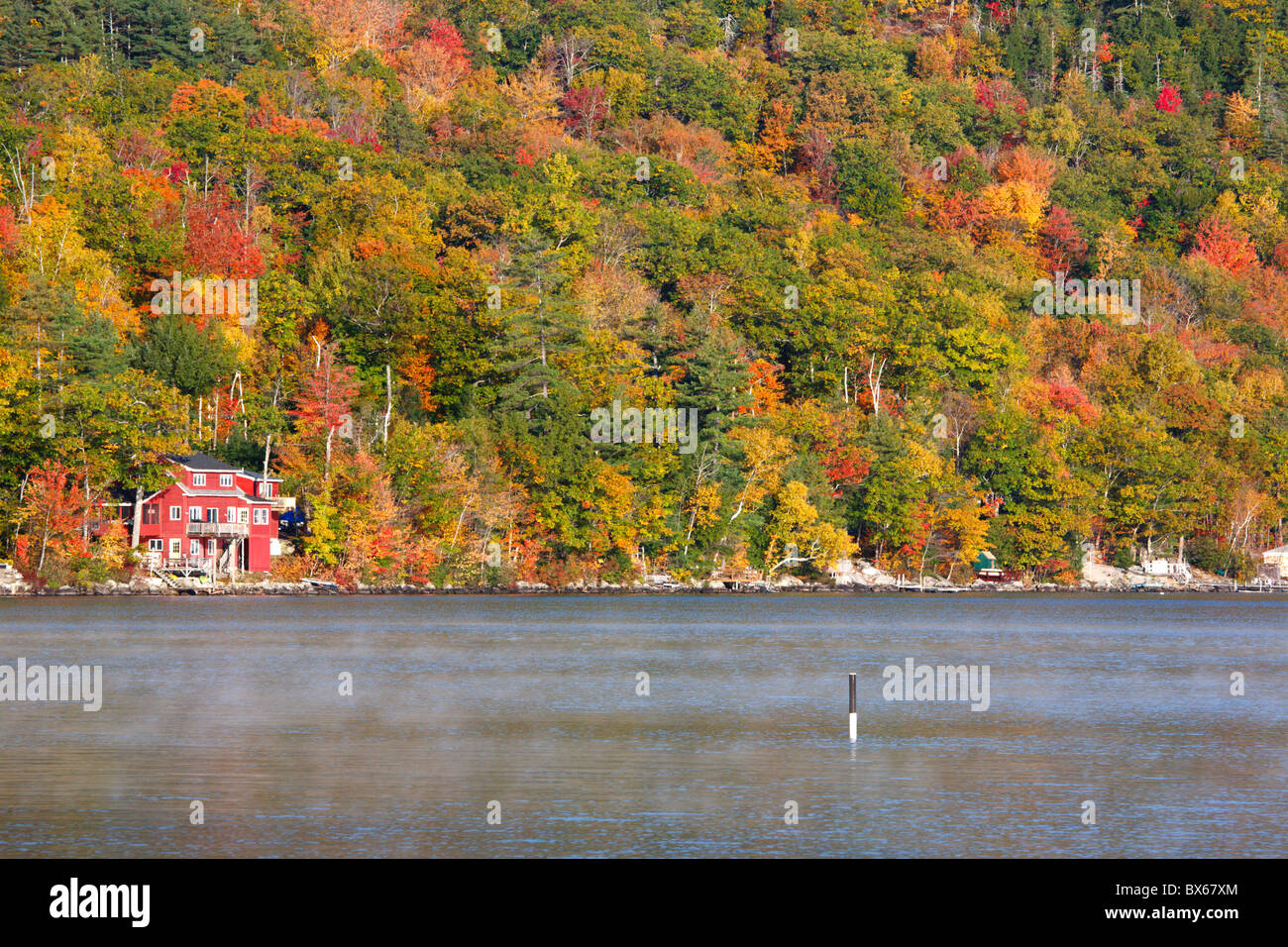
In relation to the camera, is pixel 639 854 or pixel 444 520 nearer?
pixel 639 854

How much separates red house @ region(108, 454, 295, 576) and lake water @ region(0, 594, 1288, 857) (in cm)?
2478

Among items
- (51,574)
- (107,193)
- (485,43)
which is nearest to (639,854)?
(51,574)

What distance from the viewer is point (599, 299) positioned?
353ft

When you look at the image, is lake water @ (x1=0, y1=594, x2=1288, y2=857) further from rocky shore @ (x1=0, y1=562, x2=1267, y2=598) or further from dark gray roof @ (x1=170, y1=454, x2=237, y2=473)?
dark gray roof @ (x1=170, y1=454, x2=237, y2=473)

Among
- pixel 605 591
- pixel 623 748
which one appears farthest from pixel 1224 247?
pixel 623 748

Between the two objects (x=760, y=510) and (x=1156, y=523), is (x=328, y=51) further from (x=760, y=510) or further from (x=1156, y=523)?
(x=1156, y=523)

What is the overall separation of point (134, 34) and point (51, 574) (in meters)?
81.5

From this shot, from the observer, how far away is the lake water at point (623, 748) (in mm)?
23156

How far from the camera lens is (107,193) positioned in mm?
104125

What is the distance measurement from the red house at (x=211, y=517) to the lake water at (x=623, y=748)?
24.8 m

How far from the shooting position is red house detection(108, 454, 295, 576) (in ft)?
288

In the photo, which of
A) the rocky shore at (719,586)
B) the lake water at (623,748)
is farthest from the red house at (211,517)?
the lake water at (623,748)

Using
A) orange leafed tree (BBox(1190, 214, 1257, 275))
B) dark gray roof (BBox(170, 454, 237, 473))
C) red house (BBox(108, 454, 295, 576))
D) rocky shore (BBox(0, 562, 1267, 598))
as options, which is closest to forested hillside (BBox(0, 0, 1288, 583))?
orange leafed tree (BBox(1190, 214, 1257, 275))

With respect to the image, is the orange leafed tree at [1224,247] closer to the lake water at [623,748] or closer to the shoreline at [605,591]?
the shoreline at [605,591]
